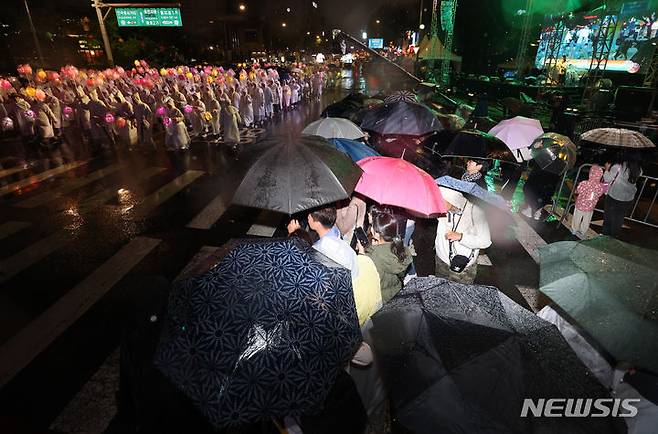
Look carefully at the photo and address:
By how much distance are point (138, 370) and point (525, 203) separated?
7732 millimetres

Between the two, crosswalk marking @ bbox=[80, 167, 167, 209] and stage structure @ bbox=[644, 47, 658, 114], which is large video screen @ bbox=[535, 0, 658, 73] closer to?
stage structure @ bbox=[644, 47, 658, 114]

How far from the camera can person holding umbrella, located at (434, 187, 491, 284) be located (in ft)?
12.0

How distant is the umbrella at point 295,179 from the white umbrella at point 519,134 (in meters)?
4.71

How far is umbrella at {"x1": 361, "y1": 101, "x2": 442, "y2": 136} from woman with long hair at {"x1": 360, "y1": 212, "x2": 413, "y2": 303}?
4.02 meters

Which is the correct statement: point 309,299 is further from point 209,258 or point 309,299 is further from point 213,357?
point 209,258

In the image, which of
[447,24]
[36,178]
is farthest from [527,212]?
[447,24]

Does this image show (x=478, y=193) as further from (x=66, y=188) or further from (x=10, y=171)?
(x=10, y=171)

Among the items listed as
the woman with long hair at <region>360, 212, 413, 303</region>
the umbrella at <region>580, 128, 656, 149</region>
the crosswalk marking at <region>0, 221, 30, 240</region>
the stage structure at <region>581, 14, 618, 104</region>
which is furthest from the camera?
the stage structure at <region>581, 14, 618, 104</region>

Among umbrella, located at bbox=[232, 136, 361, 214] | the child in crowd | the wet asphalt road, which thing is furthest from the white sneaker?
umbrella, located at bbox=[232, 136, 361, 214]

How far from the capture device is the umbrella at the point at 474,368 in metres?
1.57

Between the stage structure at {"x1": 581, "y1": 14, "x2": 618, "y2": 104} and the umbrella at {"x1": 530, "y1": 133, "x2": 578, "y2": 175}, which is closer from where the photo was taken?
the umbrella at {"x1": 530, "y1": 133, "x2": 578, "y2": 175}

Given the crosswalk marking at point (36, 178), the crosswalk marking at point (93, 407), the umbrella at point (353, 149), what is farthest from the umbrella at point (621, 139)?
the crosswalk marking at point (36, 178)

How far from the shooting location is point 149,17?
2727cm

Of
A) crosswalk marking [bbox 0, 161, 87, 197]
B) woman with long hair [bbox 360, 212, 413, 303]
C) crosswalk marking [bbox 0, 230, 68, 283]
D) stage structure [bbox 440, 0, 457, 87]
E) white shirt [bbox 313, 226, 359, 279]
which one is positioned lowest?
crosswalk marking [bbox 0, 230, 68, 283]
